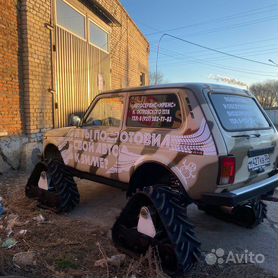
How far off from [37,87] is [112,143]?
4.30 m

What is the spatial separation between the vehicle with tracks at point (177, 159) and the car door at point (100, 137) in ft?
0.05

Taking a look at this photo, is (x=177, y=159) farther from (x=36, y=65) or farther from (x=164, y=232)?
(x=36, y=65)

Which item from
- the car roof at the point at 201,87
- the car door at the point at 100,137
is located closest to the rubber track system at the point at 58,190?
the car door at the point at 100,137

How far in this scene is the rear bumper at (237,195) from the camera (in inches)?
129

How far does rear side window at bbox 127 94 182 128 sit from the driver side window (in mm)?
249

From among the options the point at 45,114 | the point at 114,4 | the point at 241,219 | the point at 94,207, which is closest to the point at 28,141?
the point at 45,114

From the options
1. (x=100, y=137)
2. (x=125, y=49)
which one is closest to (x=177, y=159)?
(x=100, y=137)

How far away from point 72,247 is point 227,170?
201 centimetres

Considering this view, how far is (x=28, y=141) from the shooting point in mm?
7719

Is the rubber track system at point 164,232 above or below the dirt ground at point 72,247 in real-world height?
above

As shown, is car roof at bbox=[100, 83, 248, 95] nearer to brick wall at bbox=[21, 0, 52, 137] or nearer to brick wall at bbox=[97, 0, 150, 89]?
brick wall at bbox=[21, 0, 52, 137]

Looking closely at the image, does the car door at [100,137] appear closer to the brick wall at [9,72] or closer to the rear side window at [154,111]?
the rear side window at [154,111]

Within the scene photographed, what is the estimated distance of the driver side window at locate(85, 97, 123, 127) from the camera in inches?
182

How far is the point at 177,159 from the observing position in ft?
11.8
